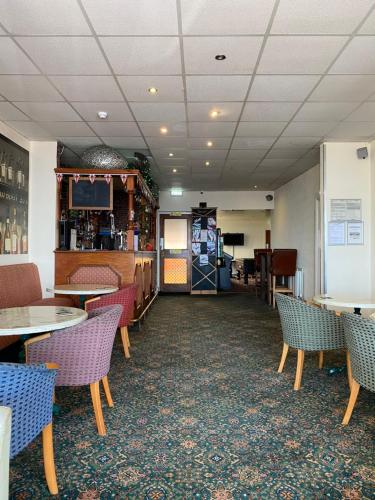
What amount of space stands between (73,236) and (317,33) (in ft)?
15.4

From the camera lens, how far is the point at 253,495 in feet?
5.99

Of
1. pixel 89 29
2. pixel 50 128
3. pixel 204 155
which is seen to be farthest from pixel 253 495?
pixel 204 155

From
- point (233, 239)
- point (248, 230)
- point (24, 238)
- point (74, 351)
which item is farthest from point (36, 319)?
point (248, 230)

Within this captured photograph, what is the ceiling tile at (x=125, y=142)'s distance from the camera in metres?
5.71

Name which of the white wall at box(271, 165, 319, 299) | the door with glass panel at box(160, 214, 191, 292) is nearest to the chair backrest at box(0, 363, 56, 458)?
the white wall at box(271, 165, 319, 299)

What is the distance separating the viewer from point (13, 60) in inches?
132

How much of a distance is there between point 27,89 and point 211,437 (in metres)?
3.91

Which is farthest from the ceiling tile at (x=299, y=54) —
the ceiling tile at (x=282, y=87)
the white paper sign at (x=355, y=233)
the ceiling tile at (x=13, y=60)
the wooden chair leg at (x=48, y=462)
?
the wooden chair leg at (x=48, y=462)

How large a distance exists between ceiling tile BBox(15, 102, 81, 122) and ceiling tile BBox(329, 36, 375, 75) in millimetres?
3080

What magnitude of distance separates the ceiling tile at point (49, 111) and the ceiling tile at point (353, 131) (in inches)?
144

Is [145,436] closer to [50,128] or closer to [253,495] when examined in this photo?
[253,495]

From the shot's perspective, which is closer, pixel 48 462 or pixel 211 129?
pixel 48 462

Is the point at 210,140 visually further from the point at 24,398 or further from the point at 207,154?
the point at 24,398

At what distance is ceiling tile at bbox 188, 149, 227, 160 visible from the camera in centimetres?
637
